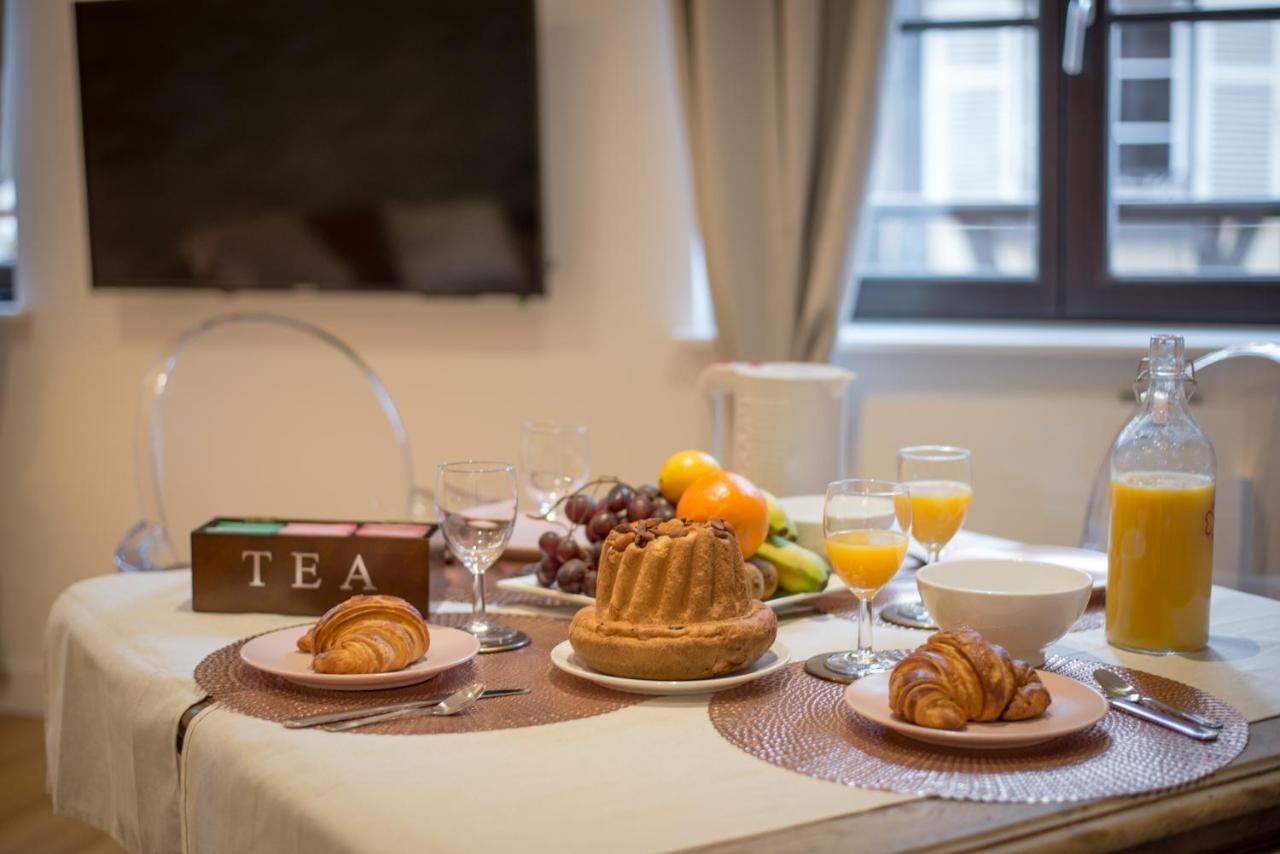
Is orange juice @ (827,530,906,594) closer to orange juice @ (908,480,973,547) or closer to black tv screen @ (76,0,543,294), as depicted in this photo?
orange juice @ (908,480,973,547)

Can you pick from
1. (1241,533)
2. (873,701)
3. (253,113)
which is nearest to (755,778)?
(873,701)

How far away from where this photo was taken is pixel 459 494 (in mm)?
1394

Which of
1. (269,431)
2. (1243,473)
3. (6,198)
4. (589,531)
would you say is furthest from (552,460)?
(6,198)

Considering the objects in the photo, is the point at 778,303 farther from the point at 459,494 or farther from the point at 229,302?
the point at 459,494

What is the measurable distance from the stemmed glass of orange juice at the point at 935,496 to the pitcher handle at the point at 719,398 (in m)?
1.21

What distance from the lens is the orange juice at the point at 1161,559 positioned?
53.2 inches

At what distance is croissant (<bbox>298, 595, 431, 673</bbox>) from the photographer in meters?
1.27

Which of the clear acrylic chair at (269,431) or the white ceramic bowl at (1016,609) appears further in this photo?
the clear acrylic chair at (269,431)

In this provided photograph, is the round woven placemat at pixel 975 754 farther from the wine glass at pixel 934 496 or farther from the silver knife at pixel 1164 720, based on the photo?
the wine glass at pixel 934 496

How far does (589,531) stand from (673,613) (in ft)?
1.08

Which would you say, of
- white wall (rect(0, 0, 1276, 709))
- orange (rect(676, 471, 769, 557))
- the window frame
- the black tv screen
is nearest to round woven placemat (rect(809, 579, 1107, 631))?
orange (rect(676, 471, 769, 557))

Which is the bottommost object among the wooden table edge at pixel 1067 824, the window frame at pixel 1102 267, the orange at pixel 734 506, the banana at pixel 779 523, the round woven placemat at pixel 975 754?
the wooden table edge at pixel 1067 824

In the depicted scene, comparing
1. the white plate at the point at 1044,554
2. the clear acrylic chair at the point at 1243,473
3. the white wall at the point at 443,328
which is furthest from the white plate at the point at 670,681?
the white wall at the point at 443,328

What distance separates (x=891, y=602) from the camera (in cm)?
162
